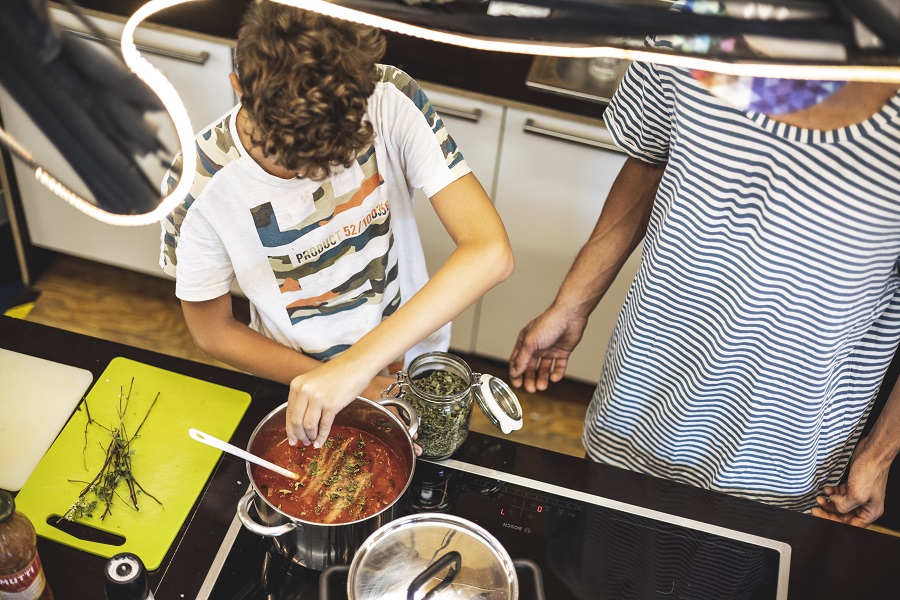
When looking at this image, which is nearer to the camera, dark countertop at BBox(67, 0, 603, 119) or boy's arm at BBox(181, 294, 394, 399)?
boy's arm at BBox(181, 294, 394, 399)

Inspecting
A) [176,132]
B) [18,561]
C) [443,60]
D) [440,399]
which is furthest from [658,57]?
[443,60]

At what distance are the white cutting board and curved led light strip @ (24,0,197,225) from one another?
75cm

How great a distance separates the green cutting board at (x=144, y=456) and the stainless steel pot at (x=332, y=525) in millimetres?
159

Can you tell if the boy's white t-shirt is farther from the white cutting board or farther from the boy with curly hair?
the white cutting board

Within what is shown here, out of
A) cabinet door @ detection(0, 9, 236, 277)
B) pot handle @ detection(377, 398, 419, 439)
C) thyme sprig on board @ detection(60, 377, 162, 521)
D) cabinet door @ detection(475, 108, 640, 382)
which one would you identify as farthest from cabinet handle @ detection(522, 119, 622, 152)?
thyme sprig on board @ detection(60, 377, 162, 521)

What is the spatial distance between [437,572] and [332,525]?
13cm

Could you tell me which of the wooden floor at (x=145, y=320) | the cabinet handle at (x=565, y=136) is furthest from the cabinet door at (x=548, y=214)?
the wooden floor at (x=145, y=320)

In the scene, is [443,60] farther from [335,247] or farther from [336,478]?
[336,478]

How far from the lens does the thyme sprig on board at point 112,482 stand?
1.09 metres

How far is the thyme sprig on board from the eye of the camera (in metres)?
1.09

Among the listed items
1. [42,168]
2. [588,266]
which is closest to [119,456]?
[42,168]

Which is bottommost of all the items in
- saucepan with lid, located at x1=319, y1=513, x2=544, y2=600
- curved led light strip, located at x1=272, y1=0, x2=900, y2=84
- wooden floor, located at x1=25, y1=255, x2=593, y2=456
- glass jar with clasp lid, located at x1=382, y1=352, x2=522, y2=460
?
wooden floor, located at x1=25, y1=255, x2=593, y2=456

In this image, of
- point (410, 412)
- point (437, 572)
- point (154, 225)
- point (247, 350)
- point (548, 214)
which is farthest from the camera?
point (154, 225)

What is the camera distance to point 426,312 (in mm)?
1067
